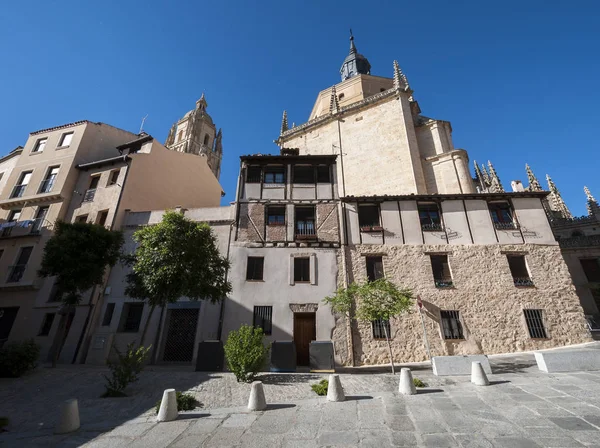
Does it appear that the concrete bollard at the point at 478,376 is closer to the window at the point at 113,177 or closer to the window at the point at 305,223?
the window at the point at 305,223

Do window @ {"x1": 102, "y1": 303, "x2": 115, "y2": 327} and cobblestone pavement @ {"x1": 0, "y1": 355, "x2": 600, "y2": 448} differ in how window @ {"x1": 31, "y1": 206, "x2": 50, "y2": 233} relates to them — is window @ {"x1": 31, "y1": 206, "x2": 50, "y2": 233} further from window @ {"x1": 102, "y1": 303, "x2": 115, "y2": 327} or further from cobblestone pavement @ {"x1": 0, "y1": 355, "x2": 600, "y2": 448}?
cobblestone pavement @ {"x1": 0, "y1": 355, "x2": 600, "y2": 448}

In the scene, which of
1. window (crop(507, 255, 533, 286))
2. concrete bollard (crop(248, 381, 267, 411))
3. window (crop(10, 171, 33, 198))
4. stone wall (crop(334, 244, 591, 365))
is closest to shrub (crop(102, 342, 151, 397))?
concrete bollard (crop(248, 381, 267, 411))

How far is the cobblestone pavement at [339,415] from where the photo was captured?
4.88 m

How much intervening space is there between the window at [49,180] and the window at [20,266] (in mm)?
4220

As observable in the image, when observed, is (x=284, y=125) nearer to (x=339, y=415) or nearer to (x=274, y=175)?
(x=274, y=175)

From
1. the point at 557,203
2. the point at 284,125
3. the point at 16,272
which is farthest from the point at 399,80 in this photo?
the point at 557,203

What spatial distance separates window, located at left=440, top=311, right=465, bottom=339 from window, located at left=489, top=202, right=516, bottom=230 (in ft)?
18.3

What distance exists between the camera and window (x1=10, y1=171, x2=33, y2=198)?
66.2 ft

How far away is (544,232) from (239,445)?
Answer: 17474 millimetres

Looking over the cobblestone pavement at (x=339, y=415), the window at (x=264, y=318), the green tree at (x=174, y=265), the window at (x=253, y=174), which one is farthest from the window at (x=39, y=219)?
the window at (x=264, y=318)

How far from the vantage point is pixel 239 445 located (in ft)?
16.1

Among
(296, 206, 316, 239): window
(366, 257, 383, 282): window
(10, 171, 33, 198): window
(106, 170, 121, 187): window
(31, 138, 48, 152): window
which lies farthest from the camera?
(31, 138, 48, 152): window

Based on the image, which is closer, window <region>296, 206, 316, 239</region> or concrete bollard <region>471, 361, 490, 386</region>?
concrete bollard <region>471, 361, 490, 386</region>

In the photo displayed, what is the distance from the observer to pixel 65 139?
21.3m
